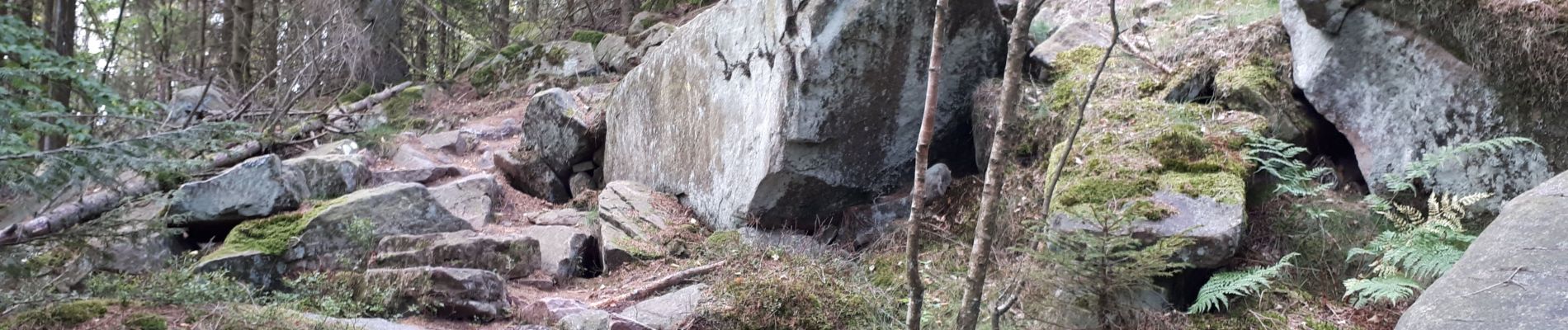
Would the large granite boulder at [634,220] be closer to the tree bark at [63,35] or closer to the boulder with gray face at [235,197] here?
the boulder with gray face at [235,197]

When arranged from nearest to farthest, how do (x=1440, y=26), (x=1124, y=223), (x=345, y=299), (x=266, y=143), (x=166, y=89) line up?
(x=1124, y=223) → (x=1440, y=26) → (x=345, y=299) → (x=266, y=143) → (x=166, y=89)

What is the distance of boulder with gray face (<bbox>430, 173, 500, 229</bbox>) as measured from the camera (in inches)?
323

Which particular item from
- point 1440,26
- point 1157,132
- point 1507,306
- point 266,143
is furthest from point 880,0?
point 266,143

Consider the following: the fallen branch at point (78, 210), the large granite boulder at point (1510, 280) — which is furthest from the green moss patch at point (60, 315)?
the large granite boulder at point (1510, 280)

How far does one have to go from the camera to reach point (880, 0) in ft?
22.7

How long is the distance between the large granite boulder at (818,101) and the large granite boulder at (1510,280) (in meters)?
3.86

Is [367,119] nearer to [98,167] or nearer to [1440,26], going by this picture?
[98,167]

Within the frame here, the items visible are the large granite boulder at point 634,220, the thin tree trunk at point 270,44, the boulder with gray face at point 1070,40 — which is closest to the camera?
the large granite boulder at point 634,220

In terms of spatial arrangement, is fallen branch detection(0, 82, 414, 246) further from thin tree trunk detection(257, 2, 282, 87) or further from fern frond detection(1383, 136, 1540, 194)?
fern frond detection(1383, 136, 1540, 194)

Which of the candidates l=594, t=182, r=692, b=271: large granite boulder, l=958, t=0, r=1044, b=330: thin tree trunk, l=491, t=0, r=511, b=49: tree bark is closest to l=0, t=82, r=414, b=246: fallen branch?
l=594, t=182, r=692, b=271: large granite boulder

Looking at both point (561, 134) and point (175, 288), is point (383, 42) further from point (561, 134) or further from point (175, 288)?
point (175, 288)

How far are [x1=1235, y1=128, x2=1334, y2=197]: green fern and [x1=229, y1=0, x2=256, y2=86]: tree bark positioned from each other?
1354 centimetres

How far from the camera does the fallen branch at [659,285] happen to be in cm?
618

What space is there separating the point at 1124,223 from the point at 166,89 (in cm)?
1520
